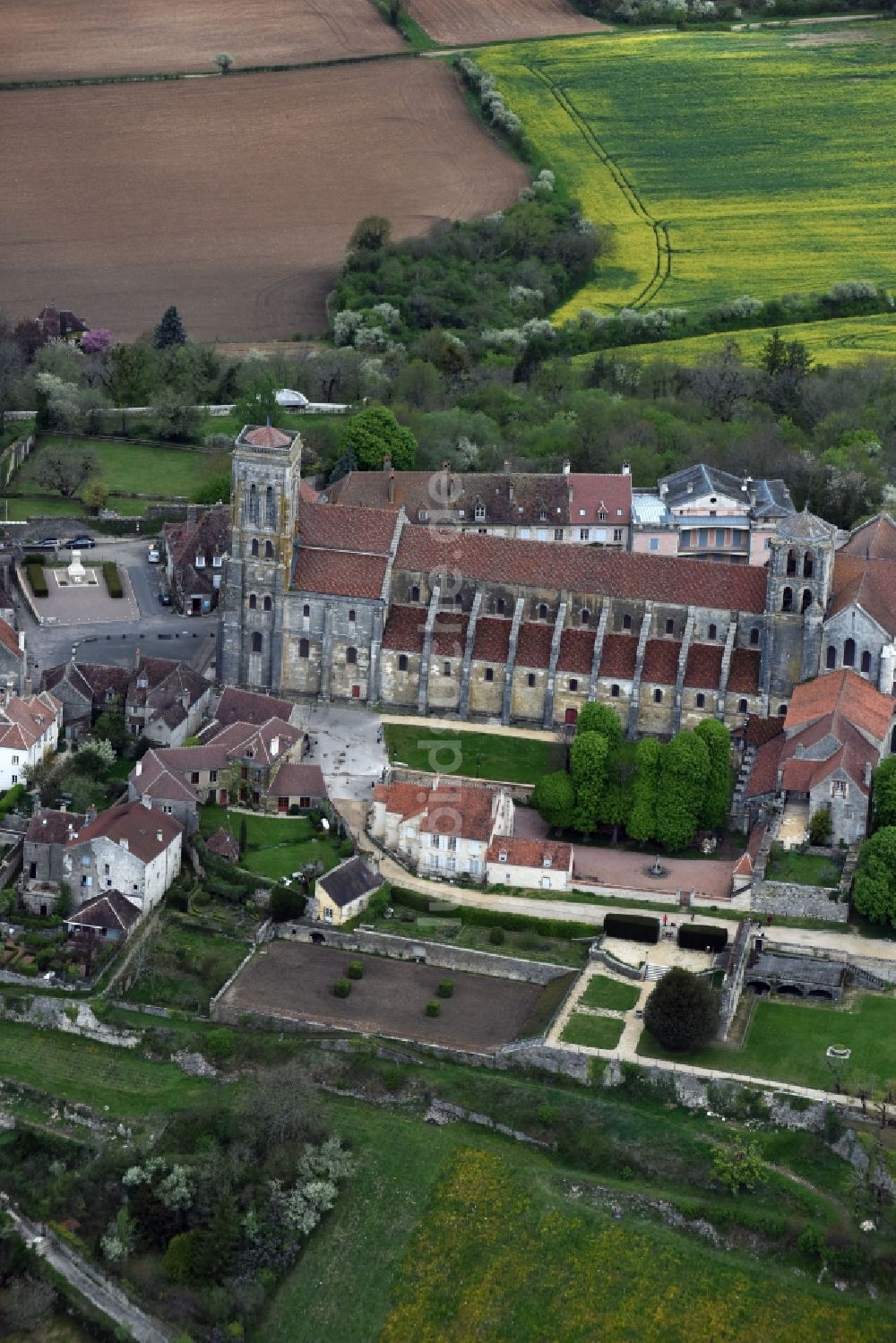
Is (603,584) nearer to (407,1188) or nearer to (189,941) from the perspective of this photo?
(189,941)

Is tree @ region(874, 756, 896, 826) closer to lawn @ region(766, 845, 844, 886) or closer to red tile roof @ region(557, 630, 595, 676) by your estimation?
lawn @ region(766, 845, 844, 886)

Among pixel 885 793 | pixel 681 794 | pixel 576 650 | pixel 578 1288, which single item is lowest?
pixel 578 1288

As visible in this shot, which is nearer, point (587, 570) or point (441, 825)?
point (441, 825)

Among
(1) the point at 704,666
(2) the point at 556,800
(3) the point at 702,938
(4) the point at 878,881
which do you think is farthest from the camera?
(1) the point at 704,666

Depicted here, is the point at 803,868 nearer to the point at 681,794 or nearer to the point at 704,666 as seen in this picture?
the point at 681,794

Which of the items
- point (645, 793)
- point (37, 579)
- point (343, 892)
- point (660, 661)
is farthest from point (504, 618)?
point (37, 579)

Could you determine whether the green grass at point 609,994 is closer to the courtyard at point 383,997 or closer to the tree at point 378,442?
the courtyard at point 383,997
